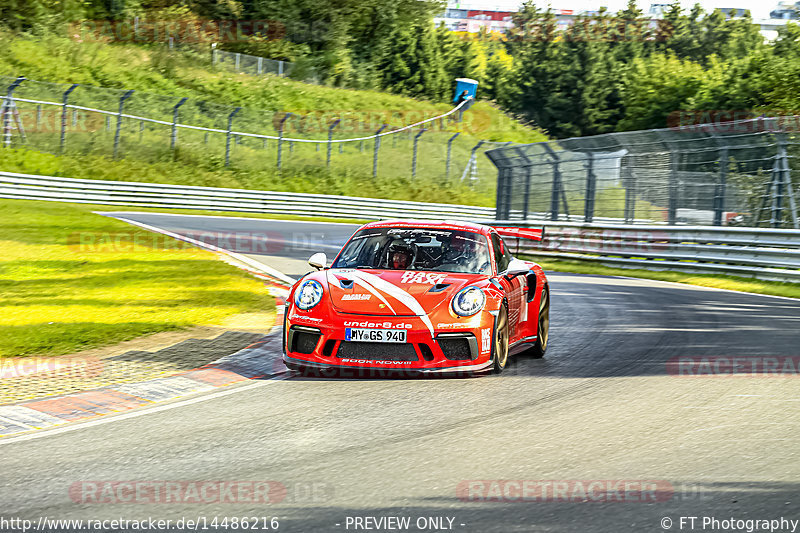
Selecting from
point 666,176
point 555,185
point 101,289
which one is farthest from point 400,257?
point 555,185

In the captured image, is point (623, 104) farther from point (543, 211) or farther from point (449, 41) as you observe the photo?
point (543, 211)

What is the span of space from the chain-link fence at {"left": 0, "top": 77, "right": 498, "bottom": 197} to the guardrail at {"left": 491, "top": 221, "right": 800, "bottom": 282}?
33.5 ft

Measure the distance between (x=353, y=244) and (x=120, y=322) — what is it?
10.7 feet

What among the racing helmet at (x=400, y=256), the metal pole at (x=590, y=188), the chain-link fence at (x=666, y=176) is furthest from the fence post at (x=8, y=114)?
the racing helmet at (x=400, y=256)

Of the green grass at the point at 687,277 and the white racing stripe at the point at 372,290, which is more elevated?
the white racing stripe at the point at 372,290

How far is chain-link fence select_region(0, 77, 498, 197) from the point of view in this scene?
3275 cm

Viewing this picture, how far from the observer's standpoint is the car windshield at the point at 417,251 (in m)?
8.58

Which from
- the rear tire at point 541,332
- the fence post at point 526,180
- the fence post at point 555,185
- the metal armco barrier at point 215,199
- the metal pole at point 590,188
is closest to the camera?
the rear tire at point 541,332

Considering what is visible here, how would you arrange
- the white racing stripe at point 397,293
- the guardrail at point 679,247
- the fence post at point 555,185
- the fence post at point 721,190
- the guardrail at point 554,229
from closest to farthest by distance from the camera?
1. the white racing stripe at point 397,293
2. the guardrail at point 679,247
3. the guardrail at point 554,229
4. the fence post at point 721,190
5. the fence post at point 555,185

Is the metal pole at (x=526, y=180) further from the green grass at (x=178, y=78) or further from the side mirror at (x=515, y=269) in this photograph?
the green grass at (x=178, y=78)

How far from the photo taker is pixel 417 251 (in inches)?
346

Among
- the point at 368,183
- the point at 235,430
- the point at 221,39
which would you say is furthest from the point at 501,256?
the point at 221,39

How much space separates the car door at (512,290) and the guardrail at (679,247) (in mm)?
9450

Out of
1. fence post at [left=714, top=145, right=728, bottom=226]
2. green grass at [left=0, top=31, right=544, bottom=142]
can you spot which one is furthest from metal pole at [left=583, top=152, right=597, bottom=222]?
green grass at [left=0, top=31, right=544, bottom=142]
